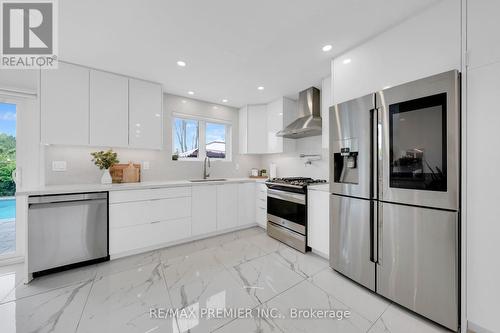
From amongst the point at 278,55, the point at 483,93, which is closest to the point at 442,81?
the point at 483,93

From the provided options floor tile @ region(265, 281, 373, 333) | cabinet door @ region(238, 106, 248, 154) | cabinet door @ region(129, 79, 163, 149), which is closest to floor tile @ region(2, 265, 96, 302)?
cabinet door @ region(129, 79, 163, 149)

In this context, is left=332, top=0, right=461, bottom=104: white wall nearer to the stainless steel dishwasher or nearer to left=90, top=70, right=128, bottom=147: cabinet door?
left=90, top=70, right=128, bottom=147: cabinet door

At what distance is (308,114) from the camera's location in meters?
3.05

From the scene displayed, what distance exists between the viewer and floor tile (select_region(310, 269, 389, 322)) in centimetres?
150

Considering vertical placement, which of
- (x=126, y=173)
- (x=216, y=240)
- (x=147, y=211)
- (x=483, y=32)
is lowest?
(x=216, y=240)

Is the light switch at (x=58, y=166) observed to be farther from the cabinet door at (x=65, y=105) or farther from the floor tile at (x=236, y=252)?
the floor tile at (x=236, y=252)

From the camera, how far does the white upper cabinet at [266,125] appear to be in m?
3.50

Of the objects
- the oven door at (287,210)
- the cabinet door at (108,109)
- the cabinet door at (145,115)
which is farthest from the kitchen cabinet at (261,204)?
the cabinet door at (108,109)

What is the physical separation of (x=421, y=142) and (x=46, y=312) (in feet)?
10.5

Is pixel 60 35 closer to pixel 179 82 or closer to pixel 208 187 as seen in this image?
pixel 179 82

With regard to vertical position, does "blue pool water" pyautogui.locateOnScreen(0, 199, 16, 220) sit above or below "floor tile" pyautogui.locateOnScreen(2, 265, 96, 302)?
above

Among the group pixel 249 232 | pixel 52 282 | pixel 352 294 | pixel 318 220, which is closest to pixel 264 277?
pixel 352 294

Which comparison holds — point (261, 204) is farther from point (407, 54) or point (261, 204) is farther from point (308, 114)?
point (407, 54)

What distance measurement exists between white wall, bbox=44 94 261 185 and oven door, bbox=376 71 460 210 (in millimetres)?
2861
